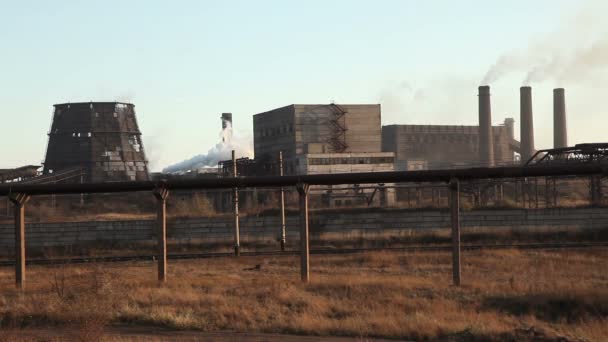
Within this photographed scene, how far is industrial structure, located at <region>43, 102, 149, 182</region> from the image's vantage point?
3172 inches

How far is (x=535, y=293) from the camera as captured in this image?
1834 centimetres

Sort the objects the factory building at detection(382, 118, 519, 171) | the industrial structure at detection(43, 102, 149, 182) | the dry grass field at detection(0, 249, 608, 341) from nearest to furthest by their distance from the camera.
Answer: the dry grass field at detection(0, 249, 608, 341), the industrial structure at detection(43, 102, 149, 182), the factory building at detection(382, 118, 519, 171)

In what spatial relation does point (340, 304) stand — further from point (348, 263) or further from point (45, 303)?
point (348, 263)

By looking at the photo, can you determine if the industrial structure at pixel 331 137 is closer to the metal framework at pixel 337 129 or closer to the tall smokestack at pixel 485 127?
the metal framework at pixel 337 129

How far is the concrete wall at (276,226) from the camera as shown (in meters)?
43.2

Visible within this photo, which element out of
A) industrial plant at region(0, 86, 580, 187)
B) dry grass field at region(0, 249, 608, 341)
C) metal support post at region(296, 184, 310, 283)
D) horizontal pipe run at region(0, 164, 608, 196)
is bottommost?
dry grass field at region(0, 249, 608, 341)

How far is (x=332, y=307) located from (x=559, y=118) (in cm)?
9150

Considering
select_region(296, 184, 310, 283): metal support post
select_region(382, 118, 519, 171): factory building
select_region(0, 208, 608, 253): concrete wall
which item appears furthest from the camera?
select_region(382, 118, 519, 171): factory building

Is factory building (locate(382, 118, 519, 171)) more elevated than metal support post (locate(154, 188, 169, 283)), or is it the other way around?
factory building (locate(382, 118, 519, 171))

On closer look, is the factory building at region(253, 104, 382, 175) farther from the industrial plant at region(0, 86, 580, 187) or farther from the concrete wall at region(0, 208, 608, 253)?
the concrete wall at region(0, 208, 608, 253)

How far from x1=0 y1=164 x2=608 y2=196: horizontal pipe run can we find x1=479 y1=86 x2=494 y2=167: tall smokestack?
2807 inches

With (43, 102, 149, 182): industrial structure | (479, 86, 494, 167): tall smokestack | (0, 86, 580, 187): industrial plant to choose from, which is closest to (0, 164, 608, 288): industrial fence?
(0, 86, 580, 187): industrial plant

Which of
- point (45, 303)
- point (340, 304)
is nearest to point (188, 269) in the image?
point (45, 303)

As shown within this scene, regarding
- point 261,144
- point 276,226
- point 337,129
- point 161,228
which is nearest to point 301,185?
point 161,228
